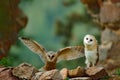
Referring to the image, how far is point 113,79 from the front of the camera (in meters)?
4.49

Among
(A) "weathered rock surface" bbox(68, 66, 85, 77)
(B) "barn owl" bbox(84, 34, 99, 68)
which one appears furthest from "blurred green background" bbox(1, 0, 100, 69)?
(A) "weathered rock surface" bbox(68, 66, 85, 77)

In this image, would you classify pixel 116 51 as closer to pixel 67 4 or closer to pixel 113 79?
pixel 67 4

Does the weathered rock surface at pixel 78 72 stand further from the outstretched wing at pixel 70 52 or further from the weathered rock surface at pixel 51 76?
the outstretched wing at pixel 70 52

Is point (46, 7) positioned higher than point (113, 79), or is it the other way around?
point (46, 7)

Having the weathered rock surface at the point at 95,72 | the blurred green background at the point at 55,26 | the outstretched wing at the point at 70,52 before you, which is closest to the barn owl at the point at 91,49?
the outstretched wing at the point at 70,52

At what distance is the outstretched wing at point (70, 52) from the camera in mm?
4785

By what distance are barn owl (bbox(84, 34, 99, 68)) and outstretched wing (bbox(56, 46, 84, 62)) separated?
0.38 feet

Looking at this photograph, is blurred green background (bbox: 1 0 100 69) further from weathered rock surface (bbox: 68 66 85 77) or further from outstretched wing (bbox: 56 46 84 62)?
weathered rock surface (bbox: 68 66 85 77)

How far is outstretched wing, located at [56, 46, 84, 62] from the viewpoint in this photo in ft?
15.7

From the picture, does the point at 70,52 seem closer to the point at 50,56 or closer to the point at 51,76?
the point at 50,56

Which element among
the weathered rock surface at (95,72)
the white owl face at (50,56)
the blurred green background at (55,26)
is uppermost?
the blurred green background at (55,26)

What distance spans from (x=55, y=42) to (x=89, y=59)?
2789 millimetres

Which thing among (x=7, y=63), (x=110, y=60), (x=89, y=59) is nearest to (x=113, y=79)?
(x=89, y=59)

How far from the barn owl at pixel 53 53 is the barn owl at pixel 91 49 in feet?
0.44
